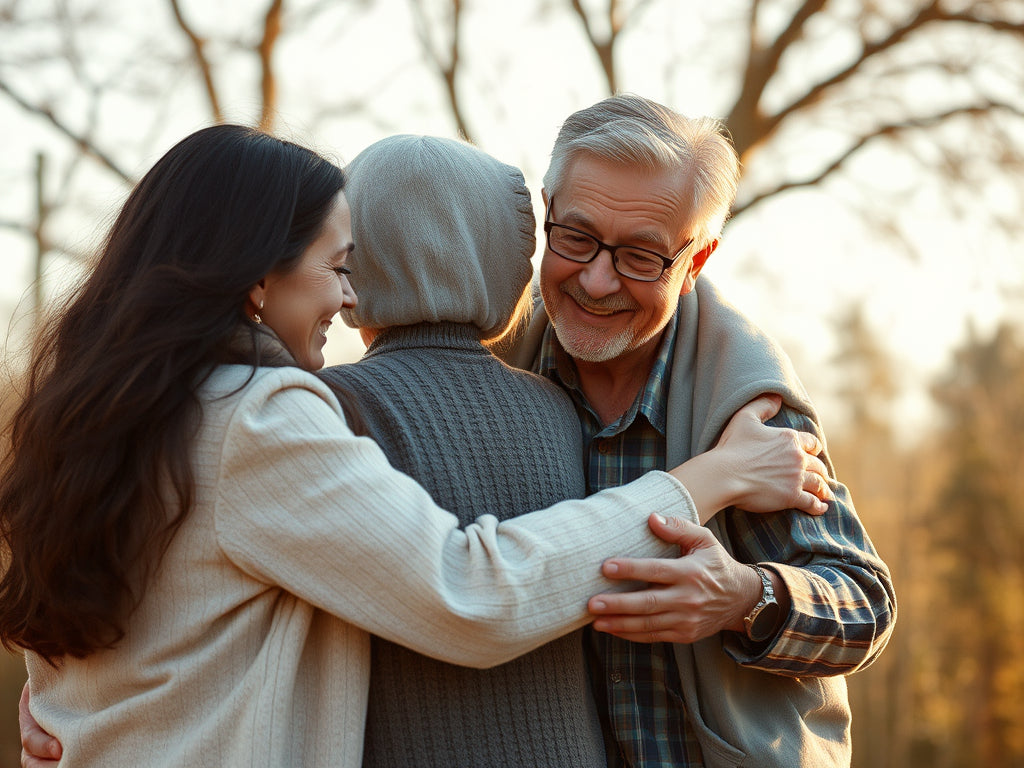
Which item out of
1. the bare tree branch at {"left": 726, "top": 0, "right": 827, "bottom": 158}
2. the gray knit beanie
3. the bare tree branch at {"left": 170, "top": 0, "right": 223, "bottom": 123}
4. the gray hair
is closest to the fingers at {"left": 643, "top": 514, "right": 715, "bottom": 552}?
the gray knit beanie

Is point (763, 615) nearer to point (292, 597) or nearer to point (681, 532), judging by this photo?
point (681, 532)

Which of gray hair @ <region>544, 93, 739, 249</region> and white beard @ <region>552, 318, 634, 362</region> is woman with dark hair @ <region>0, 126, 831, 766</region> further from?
gray hair @ <region>544, 93, 739, 249</region>

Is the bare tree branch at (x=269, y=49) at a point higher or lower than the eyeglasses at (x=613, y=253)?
higher

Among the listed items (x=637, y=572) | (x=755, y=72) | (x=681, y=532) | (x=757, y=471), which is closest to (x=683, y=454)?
(x=757, y=471)

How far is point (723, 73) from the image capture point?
7.14 meters

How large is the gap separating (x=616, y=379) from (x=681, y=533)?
80 cm

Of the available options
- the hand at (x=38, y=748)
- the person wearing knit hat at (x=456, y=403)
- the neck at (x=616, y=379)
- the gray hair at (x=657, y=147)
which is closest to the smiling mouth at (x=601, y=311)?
the neck at (x=616, y=379)

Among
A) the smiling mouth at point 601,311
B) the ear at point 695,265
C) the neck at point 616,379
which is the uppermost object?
the ear at point 695,265

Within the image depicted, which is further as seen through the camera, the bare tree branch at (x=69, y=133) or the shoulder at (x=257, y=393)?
the bare tree branch at (x=69, y=133)

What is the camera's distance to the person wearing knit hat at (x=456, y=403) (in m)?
1.95

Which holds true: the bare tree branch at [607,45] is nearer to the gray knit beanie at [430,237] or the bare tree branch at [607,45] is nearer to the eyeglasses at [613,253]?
the eyeglasses at [613,253]

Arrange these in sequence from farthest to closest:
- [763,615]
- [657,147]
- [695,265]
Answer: [695,265]
[657,147]
[763,615]

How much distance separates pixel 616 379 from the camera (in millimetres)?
2727

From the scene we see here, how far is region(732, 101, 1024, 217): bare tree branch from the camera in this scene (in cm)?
708
